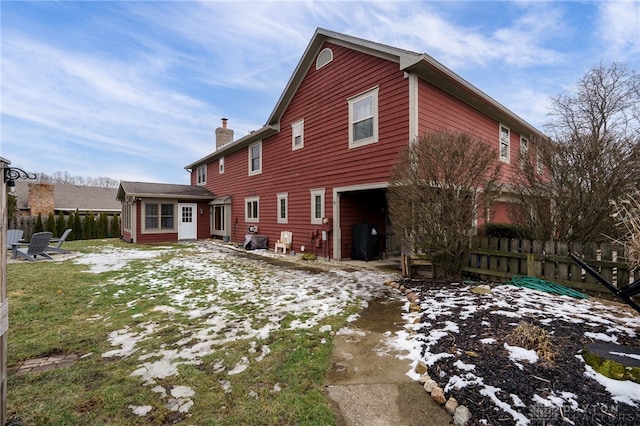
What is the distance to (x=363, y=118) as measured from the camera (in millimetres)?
9328

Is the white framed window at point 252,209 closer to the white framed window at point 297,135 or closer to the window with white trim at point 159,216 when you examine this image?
the white framed window at point 297,135

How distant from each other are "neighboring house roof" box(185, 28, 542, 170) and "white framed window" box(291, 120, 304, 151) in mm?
1182

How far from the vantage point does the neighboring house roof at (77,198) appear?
2589cm

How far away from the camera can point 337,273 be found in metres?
8.03

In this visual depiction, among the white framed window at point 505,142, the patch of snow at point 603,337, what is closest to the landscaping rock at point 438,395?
the patch of snow at point 603,337

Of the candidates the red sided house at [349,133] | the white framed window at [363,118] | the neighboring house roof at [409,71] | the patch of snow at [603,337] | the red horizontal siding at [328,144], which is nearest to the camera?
the patch of snow at [603,337]

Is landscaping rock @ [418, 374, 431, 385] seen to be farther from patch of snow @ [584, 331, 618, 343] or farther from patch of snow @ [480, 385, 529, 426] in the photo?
patch of snow @ [584, 331, 618, 343]

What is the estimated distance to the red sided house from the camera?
829cm

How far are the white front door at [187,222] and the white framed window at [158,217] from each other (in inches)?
15.8

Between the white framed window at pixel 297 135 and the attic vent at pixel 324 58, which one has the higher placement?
the attic vent at pixel 324 58

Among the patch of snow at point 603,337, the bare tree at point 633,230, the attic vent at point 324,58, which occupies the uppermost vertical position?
the attic vent at point 324,58

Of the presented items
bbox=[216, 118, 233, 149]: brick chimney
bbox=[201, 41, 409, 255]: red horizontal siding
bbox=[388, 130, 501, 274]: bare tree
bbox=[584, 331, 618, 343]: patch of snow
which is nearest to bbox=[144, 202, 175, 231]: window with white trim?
bbox=[216, 118, 233, 149]: brick chimney

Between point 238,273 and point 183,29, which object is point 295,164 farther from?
point 183,29

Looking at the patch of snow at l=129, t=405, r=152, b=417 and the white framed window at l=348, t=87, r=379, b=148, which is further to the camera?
the white framed window at l=348, t=87, r=379, b=148
